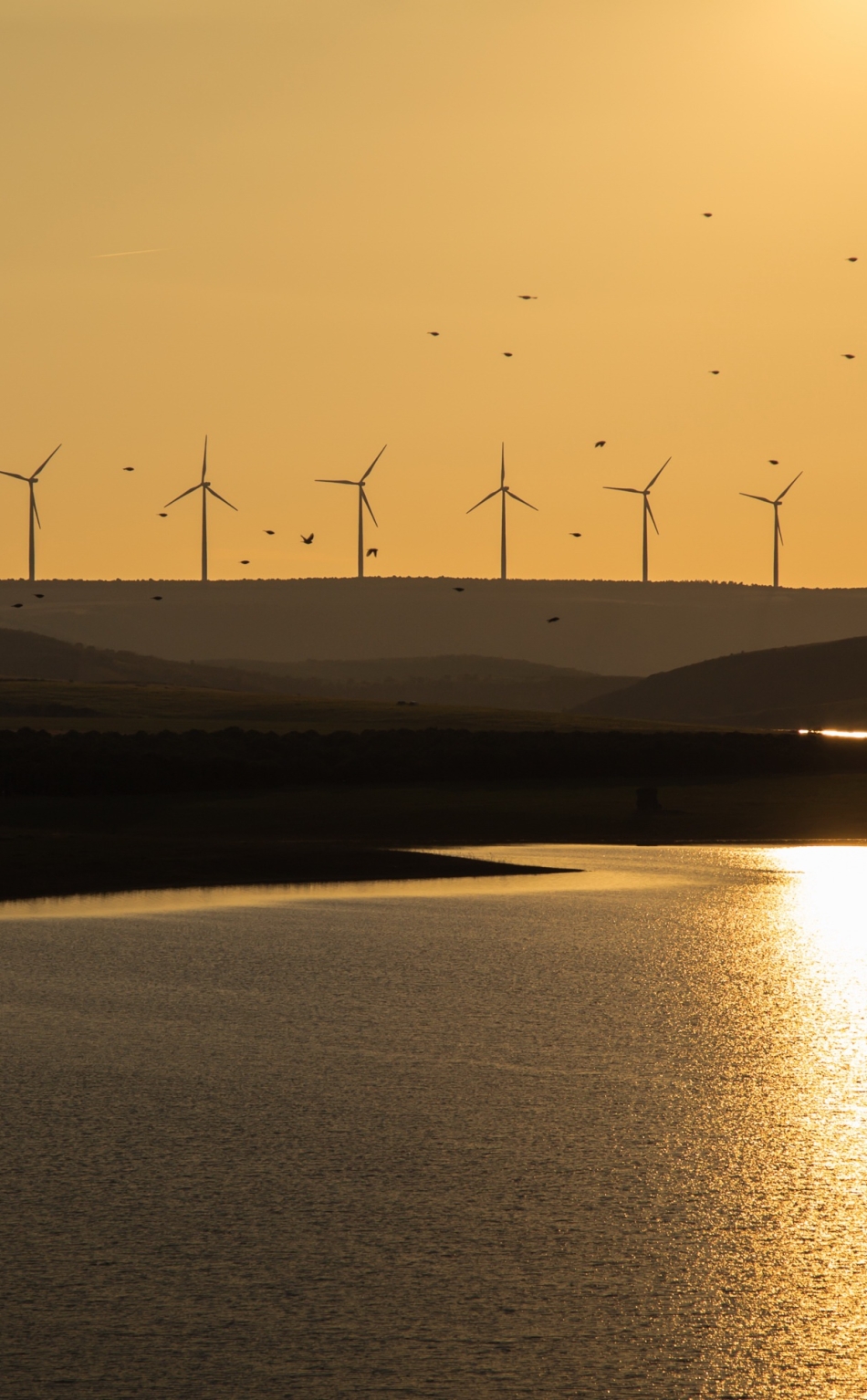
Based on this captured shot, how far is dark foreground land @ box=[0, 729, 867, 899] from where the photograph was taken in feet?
127

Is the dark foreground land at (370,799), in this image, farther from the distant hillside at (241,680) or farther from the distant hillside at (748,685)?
the distant hillside at (241,680)

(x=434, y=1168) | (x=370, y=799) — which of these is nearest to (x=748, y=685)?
(x=370, y=799)

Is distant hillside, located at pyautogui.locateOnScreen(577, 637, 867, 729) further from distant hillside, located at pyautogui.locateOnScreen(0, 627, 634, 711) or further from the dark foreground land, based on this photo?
the dark foreground land

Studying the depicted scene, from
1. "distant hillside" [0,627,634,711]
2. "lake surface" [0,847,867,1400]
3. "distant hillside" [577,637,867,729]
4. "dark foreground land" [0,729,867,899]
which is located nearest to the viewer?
"lake surface" [0,847,867,1400]

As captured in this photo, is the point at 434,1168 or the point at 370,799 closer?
the point at 434,1168

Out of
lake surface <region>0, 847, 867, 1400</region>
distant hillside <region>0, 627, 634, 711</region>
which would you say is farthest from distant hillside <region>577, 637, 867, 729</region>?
lake surface <region>0, 847, 867, 1400</region>

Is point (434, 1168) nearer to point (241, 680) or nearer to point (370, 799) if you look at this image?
point (370, 799)

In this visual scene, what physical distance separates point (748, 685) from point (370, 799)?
12031 cm

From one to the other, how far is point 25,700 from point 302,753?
44826 mm

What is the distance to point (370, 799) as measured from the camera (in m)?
56.2

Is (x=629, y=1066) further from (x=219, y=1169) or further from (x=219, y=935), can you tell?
(x=219, y=935)

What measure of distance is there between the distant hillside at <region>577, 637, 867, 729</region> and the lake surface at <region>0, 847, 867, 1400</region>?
138 meters

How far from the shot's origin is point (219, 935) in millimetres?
27250

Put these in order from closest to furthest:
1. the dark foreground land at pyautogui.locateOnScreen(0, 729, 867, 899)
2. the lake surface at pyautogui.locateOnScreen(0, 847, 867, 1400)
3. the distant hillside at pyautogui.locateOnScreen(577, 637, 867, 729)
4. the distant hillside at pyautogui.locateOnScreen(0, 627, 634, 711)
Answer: the lake surface at pyautogui.locateOnScreen(0, 847, 867, 1400) → the dark foreground land at pyautogui.locateOnScreen(0, 729, 867, 899) → the distant hillside at pyautogui.locateOnScreen(577, 637, 867, 729) → the distant hillside at pyautogui.locateOnScreen(0, 627, 634, 711)
